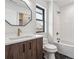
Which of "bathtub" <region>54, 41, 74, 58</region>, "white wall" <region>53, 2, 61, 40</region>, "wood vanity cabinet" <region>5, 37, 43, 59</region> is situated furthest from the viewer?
"white wall" <region>53, 2, 61, 40</region>

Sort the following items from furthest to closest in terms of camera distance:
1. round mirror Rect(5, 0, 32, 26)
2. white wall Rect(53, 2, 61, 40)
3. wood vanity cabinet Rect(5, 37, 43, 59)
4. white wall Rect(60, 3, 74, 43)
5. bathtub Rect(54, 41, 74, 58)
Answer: white wall Rect(53, 2, 61, 40) < white wall Rect(60, 3, 74, 43) < bathtub Rect(54, 41, 74, 58) < round mirror Rect(5, 0, 32, 26) < wood vanity cabinet Rect(5, 37, 43, 59)

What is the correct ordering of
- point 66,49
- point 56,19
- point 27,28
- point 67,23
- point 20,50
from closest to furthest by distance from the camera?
point 20,50 < point 27,28 < point 66,49 < point 67,23 < point 56,19

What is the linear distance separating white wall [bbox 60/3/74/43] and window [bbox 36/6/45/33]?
116 cm

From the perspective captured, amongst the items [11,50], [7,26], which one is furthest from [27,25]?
[11,50]

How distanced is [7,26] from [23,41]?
0.62 metres

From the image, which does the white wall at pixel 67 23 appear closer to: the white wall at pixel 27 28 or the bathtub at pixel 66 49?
the bathtub at pixel 66 49

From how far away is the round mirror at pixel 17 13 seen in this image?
233 cm

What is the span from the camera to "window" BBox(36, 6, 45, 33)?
394cm

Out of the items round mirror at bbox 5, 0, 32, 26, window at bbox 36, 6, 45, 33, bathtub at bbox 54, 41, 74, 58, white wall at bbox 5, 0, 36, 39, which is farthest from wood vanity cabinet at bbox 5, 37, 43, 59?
bathtub at bbox 54, 41, 74, 58

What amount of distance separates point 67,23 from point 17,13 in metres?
2.90

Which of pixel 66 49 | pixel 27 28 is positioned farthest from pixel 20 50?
pixel 66 49

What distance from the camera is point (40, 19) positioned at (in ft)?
13.8

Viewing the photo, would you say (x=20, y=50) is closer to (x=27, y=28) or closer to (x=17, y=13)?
(x=17, y=13)

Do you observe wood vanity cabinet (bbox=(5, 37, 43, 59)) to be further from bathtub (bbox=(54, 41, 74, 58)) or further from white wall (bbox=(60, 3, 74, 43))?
white wall (bbox=(60, 3, 74, 43))
